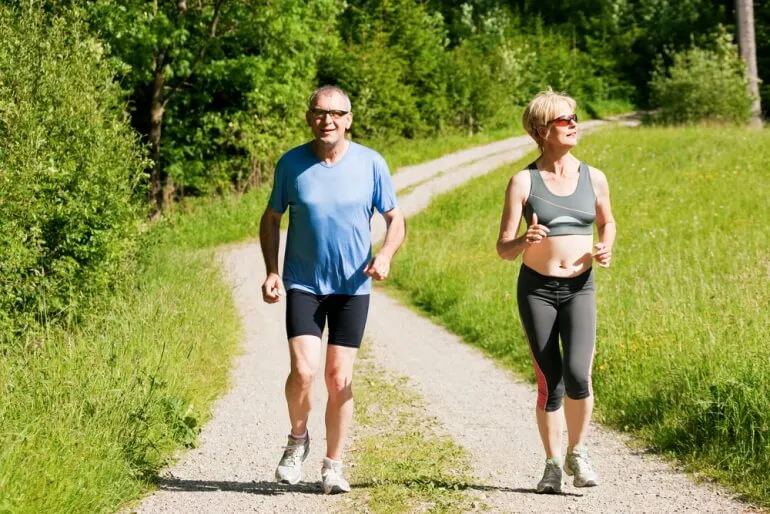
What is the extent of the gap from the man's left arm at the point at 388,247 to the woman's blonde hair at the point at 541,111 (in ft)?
2.68

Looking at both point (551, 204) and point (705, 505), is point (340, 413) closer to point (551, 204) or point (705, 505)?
point (551, 204)

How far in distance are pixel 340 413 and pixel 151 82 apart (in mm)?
19077

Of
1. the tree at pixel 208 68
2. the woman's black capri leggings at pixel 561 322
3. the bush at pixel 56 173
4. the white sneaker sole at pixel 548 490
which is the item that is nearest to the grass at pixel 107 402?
the bush at pixel 56 173

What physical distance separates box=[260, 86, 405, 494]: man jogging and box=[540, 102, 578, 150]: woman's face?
876mm

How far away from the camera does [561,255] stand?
528cm

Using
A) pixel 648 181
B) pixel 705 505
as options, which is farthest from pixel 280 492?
pixel 648 181

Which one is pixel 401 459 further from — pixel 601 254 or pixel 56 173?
pixel 56 173

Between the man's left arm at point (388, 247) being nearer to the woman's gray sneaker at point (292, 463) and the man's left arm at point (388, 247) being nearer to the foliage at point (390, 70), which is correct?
the woman's gray sneaker at point (292, 463)

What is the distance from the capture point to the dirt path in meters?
5.45

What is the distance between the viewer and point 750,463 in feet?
18.5

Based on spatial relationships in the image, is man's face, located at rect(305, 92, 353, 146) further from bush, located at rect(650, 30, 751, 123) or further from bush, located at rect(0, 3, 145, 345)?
bush, located at rect(650, 30, 751, 123)

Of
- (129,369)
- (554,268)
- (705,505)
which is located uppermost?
(554,268)

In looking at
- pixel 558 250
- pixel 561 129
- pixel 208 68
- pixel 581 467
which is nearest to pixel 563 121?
pixel 561 129

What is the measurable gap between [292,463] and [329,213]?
1.38 metres
